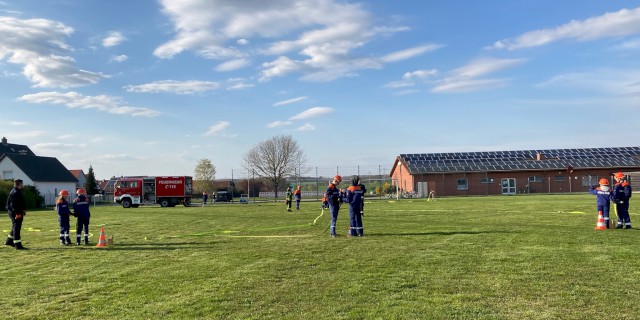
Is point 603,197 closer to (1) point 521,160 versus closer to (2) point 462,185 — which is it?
(2) point 462,185

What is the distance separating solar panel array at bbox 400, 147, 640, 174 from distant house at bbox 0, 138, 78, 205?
152 ft

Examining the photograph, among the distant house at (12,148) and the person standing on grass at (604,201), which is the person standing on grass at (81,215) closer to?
the person standing on grass at (604,201)

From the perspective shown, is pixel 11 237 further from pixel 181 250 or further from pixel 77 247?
pixel 181 250

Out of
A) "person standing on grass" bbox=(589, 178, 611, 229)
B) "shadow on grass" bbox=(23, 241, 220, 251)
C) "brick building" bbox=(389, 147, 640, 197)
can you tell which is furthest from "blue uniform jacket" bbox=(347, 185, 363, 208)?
Answer: "brick building" bbox=(389, 147, 640, 197)

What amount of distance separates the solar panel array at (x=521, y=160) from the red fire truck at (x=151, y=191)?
94.8 ft

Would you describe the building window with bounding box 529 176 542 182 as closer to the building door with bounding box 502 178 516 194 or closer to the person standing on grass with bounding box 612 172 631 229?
the building door with bounding box 502 178 516 194

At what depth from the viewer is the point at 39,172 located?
6419cm

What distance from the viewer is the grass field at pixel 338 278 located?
6.31 meters

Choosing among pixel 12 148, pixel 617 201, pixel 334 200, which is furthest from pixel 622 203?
pixel 12 148

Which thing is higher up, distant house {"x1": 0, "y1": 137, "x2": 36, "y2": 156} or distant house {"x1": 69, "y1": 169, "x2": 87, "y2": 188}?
distant house {"x1": 0, "y1": 137, "x2": 36, "y2": 156}

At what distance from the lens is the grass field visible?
6309 millimetres

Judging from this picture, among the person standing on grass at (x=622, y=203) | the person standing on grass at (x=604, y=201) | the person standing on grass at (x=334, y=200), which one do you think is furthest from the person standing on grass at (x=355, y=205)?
the person standing on grass at (x=622, y=203)

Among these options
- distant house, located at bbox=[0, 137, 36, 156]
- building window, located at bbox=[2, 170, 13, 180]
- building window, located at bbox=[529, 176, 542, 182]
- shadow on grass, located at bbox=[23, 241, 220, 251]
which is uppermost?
distant house, located at bbox=[0, 137, 36, 156]

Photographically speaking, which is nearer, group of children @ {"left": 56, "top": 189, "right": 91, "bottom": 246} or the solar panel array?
group of children @ {"left": 56, "top": 189, "right": 91, "bottom": 246}
